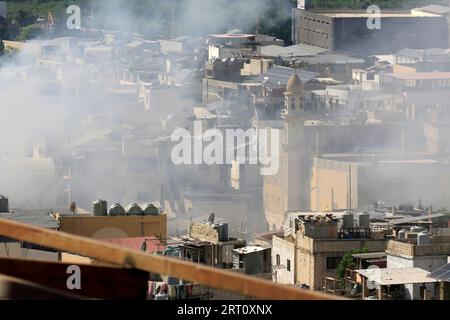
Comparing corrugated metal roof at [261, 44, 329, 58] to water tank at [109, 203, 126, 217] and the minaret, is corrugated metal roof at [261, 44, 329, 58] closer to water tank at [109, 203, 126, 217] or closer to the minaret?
the minaret

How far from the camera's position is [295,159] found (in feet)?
70.5

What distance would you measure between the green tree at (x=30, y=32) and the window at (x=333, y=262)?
111ft

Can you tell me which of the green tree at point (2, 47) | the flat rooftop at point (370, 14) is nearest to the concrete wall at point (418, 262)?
the flat rooftop at point (370, 14)

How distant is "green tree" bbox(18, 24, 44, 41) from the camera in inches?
1852

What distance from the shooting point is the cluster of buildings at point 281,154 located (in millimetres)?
12914

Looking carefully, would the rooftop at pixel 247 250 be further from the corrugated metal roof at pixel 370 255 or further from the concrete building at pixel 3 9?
the concrete building at pixel 3 9

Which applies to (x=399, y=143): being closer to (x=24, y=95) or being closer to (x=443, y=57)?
(x=443, y=57)

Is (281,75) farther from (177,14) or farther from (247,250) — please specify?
(177,14)

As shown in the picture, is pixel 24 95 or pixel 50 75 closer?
pixel 24 95

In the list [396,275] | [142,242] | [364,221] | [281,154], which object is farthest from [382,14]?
[396,275]

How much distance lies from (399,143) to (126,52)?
18.4 m

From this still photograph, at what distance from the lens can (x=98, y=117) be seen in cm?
3070

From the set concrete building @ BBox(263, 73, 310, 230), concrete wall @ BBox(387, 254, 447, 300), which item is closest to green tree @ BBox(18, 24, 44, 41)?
concrete building @ BBox(263, 73, 310, 230)
